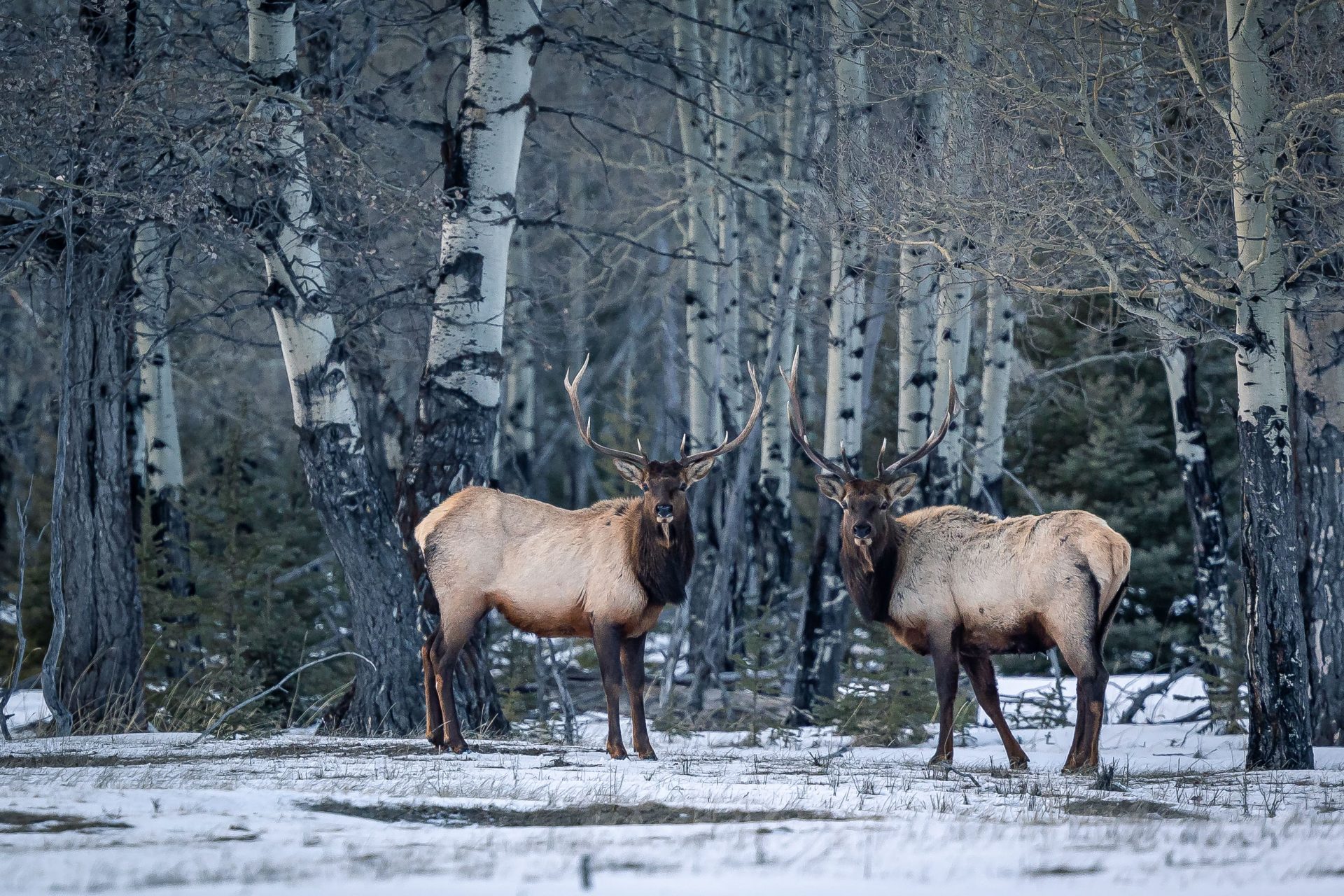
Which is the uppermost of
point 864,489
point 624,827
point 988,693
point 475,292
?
point 475,292

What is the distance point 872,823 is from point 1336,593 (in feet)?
19.8

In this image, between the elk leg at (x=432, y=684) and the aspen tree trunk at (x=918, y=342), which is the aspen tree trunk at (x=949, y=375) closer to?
the aspen tree trunk at (x=918, y=342)

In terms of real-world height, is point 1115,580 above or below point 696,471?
below

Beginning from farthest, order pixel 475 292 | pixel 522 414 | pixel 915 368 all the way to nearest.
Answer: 1. pixel 522 414
2. pixel 915 368
3. pixel 475 292

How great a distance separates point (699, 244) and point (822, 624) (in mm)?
4695

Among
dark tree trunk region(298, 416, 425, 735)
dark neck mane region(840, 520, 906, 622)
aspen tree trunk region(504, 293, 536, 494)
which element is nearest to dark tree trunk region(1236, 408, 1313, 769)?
dark neck mane region(840, 520, 906, 622)

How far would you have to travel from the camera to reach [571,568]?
9375 mm

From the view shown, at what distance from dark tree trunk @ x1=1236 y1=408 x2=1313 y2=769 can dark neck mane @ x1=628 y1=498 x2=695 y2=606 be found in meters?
3.44

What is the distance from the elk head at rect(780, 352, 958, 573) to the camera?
31.4 ft

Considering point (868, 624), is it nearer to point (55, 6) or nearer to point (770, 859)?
point (770, 859)

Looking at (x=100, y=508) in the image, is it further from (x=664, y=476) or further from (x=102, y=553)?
(x=664, y=476)

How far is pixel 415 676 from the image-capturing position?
36.0ft

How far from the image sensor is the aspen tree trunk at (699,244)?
15906 mm

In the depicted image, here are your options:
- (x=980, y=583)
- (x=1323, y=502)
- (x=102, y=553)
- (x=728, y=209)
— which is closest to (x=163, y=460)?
(x=102, y=553)
